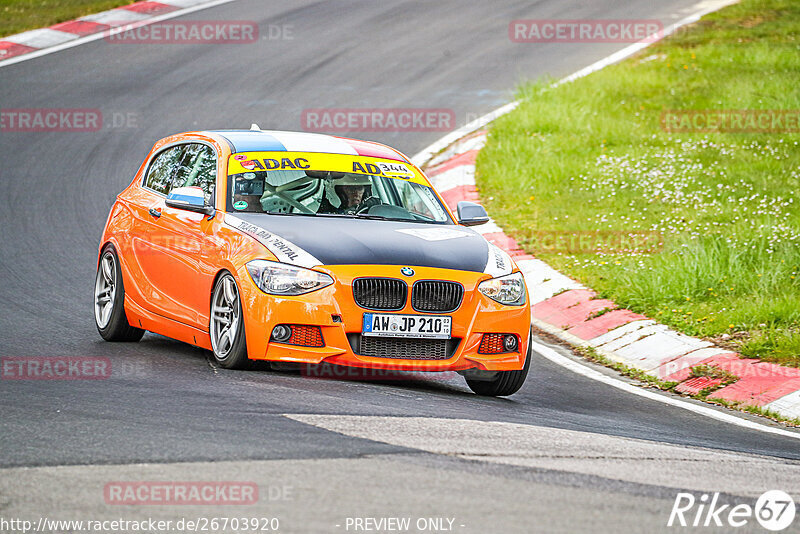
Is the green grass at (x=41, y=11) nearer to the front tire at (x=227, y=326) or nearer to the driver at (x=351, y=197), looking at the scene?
the driver at (x=351, y=197)

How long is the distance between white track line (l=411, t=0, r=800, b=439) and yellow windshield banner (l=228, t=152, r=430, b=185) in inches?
81.4

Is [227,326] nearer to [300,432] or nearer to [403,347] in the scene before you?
[403,347]

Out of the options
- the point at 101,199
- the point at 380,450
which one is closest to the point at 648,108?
the point at 101,199

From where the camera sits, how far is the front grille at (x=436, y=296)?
7.80 metres

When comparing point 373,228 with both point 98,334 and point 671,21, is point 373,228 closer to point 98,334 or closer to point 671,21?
point 98,334

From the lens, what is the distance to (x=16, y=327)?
9.73m

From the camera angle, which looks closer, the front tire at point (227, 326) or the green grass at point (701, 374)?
the front tire at point (227, 326)

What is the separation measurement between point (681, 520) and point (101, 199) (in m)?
11.7

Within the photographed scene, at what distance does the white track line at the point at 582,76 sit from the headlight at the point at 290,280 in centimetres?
283

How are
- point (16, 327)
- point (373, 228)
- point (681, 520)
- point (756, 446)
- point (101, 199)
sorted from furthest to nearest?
point (101, 199), point (16, 327), point (373, 228), point (756, 446), point (681, 520)

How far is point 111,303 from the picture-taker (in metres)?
9.56

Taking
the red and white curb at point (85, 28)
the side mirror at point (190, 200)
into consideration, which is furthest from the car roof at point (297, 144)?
the red and white curb at point (85, 28)

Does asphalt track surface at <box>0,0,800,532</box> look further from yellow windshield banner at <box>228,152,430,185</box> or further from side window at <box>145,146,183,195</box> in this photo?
yellow windshield banner at <box>228,152,430,185</box>

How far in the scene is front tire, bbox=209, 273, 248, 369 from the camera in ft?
25.6
